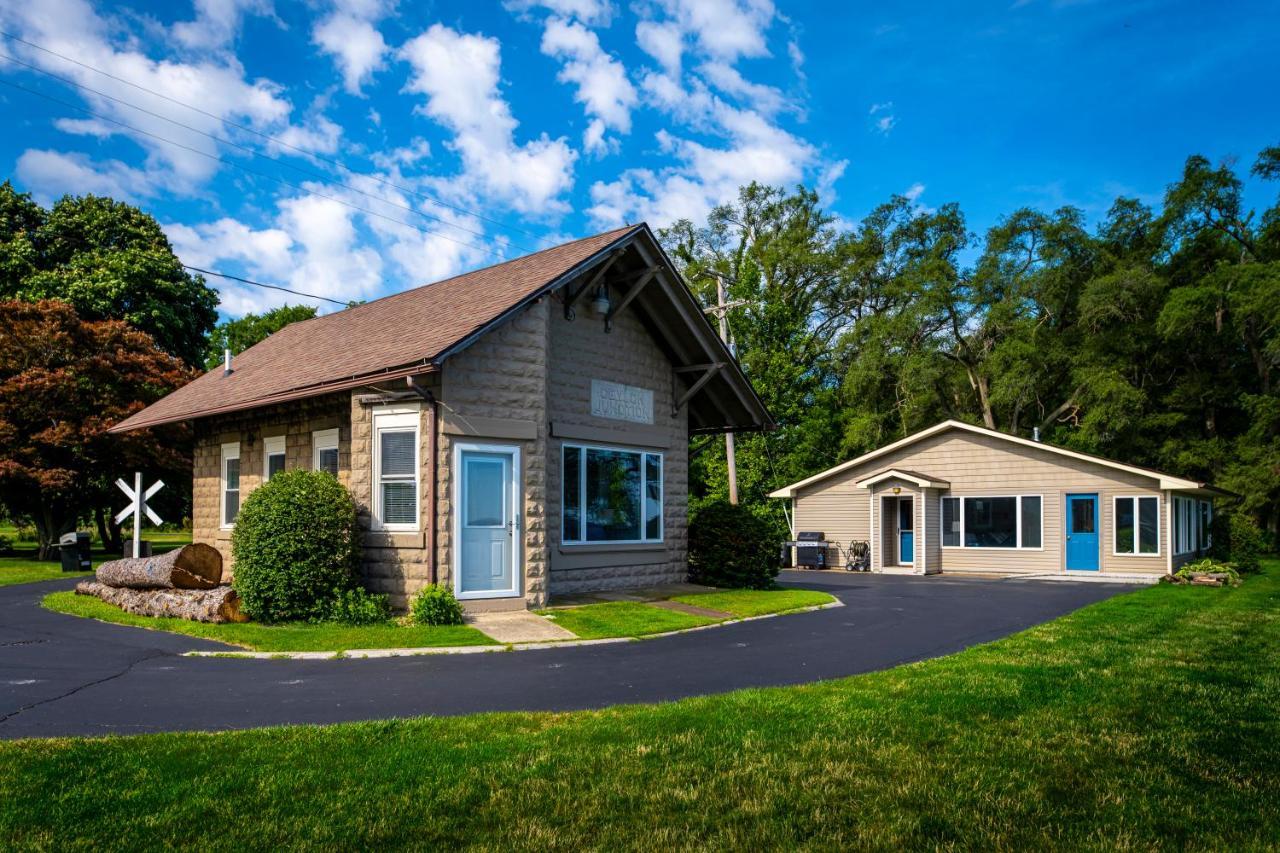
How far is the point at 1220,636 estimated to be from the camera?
1177cm

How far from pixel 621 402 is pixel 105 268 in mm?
25493

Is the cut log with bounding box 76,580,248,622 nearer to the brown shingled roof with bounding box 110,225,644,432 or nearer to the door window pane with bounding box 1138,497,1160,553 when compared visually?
the brown shingled roof with bounding box 110,225,644,432

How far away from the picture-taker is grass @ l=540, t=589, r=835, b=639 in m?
12.7

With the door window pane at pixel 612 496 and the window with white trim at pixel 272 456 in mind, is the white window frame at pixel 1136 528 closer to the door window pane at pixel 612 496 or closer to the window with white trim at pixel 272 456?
the door window pane at pixel 612 496

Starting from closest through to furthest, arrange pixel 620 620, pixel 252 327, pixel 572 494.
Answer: pixel 620 620 < pixel 572 494 < pixel 252 327

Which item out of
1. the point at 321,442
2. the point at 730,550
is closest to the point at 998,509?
the point at 730,550

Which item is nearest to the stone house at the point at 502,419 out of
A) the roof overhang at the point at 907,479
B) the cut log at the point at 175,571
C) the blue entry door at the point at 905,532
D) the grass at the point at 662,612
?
the grass at the point at 662,612

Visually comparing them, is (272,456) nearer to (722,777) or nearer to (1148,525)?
(722,777)

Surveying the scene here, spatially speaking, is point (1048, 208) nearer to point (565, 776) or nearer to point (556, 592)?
point (556, 592)

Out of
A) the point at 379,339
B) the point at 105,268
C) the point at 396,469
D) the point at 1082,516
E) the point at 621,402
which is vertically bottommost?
the point at 1082,516

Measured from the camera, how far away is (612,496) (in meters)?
17.0

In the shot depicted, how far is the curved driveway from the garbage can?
33.0 feet

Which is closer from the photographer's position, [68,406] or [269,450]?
[269,450]

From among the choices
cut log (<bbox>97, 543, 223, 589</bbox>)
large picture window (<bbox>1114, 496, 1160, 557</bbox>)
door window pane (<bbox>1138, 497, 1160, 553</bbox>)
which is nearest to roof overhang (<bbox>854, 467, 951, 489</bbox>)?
large picture window (<bbox>1114, 496, 1160, 557</bbox>)
